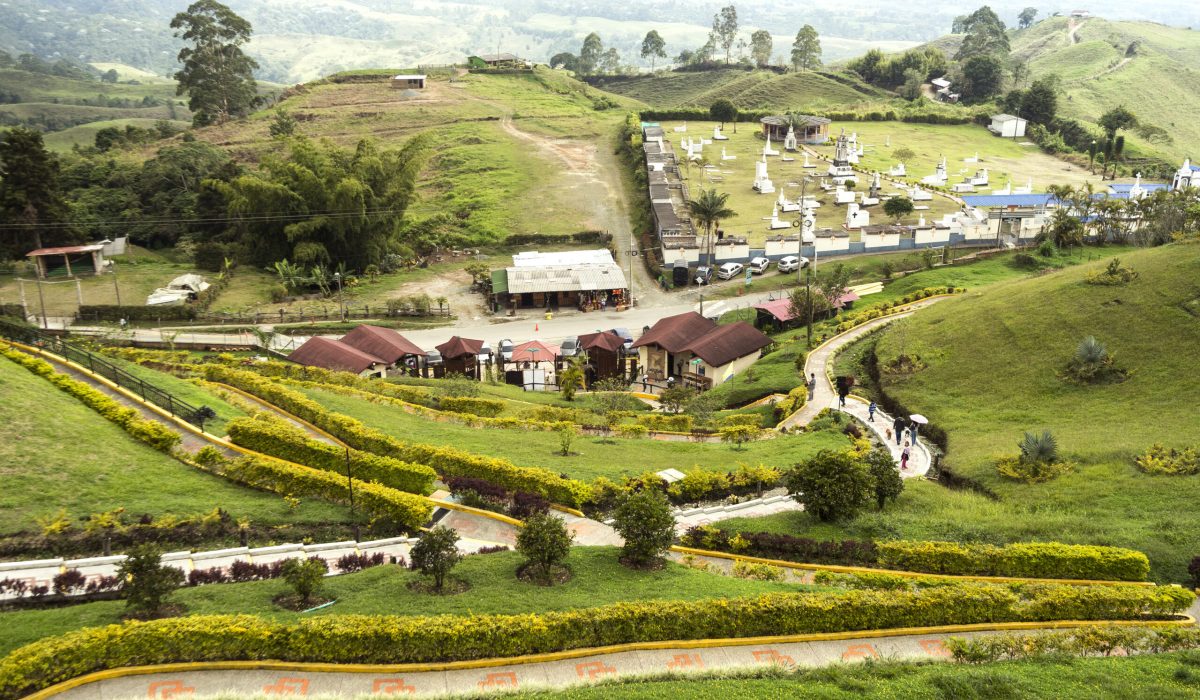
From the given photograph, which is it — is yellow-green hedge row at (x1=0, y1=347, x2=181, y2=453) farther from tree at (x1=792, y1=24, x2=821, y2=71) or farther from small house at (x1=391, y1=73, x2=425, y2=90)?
tree at (x1=792, y1=24, x2=821, y2=71)

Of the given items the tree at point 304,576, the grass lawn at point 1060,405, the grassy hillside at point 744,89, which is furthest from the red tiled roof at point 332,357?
the grassy hillside at point 744,89

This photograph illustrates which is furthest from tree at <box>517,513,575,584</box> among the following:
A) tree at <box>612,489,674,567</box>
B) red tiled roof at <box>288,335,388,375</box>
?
red tiled roof at <box>288,335,388,375</box>

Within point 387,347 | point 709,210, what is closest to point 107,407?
point 387,347

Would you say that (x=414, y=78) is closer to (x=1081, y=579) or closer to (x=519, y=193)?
(x=519, y=193)

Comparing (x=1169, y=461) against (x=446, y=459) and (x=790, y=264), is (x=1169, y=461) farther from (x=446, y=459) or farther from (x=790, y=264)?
(x=790, y=264)

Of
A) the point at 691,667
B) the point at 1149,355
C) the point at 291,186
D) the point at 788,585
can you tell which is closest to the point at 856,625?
the point at 788,585

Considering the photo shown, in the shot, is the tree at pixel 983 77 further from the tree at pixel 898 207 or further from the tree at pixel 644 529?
the tree at pixel 644 529

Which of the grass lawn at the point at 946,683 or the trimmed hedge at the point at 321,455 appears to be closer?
the grass lawn at the point at 946,683
